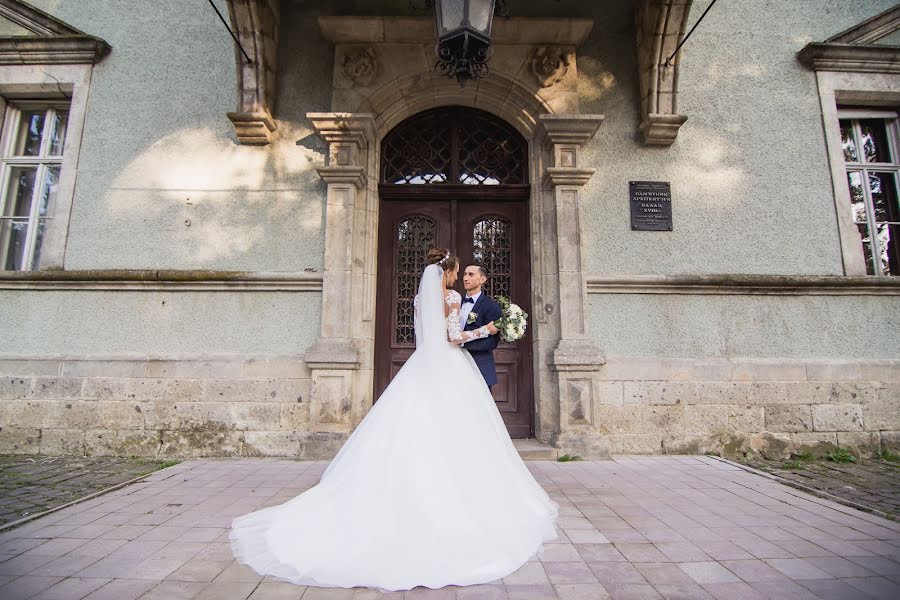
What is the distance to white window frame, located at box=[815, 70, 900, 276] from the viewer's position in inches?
208

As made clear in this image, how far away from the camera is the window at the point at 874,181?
560cm

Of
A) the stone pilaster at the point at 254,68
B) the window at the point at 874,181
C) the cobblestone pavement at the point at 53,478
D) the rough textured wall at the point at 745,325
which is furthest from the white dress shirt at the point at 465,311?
the window at the point at 874,181

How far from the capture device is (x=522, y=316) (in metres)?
3.46

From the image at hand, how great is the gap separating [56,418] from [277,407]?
2483 millimetres

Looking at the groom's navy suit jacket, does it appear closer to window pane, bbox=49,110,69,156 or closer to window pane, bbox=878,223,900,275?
window pane, bbox=878,223,900,275

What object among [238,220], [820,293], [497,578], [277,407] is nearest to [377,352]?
[277,407]

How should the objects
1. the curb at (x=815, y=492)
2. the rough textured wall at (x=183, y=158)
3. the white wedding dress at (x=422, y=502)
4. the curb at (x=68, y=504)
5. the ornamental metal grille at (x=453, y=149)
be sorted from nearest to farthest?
the white wedding dress at (x=422, y=502)
the curb at (x=68, y=504)
the curb at (x=815, y=492)
the rough textured wall at (x=183, y=158)
the ornamental metal grille at (x=453, y=149)

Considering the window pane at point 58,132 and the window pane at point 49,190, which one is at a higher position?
the window pane at point 58,132

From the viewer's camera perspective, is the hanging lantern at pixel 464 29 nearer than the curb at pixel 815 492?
No

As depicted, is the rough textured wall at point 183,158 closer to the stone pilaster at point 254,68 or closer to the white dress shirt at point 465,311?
the stone pilaster at point 254,68

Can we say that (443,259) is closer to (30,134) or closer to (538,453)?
(538,453)

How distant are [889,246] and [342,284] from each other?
6.87 metres

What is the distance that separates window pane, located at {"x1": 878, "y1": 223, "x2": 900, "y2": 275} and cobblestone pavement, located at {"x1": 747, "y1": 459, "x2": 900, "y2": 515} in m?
2.48

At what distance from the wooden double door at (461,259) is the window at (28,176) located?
431 centimetres
